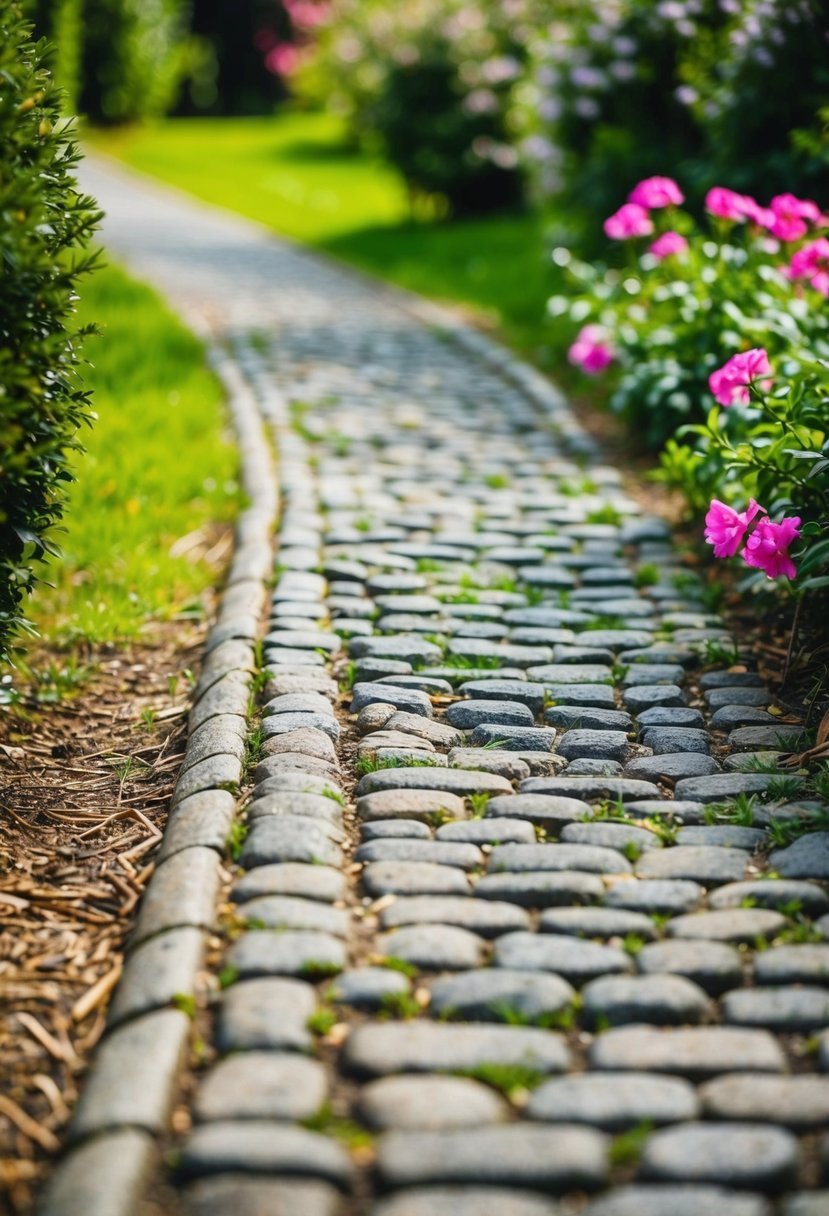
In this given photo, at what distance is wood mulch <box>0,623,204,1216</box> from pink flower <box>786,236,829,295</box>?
8.14 feet

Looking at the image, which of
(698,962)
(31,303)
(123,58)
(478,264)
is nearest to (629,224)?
(31,303)

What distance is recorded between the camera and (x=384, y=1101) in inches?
80.0

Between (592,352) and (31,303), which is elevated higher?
(31,303)

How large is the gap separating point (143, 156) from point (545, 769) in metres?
21.5

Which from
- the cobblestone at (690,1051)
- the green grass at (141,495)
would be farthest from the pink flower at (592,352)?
the cobblestone at (690,1051)

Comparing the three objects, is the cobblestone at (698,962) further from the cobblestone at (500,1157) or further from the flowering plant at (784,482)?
the flowering plant at (784,482)

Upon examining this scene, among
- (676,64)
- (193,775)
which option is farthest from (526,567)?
(676,64)

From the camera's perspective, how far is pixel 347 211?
15.5m

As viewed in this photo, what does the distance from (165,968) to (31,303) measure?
1.36 meters

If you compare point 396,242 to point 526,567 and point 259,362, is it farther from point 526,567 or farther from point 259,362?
point 526,567

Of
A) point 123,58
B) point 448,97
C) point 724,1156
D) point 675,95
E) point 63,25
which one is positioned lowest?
point 724,1156

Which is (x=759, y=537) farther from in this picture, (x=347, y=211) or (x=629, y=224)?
(x=347, y=211)

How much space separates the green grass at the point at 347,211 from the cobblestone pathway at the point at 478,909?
4.15 metres

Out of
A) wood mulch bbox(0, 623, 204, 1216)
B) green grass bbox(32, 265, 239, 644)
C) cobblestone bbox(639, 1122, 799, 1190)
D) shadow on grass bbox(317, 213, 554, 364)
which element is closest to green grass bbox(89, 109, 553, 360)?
shadow on grass bbox(317, 213, 554, 364)
